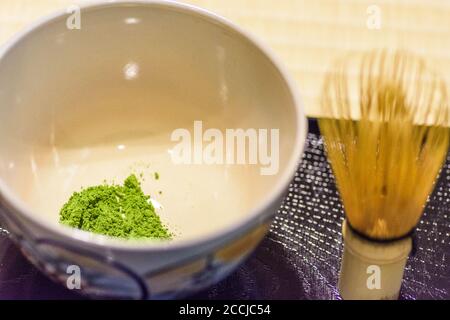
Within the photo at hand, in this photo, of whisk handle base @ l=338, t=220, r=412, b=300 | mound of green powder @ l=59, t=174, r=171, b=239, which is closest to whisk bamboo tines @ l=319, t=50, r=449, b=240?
whisk handle base @ l=338, t=220, r=412, b=300

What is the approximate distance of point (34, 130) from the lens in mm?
732

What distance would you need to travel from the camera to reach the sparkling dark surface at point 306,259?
684mm

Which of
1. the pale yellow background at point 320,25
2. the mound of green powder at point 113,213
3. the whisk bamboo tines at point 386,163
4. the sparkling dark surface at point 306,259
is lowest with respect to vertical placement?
the sparkling dark surface at point 306,259

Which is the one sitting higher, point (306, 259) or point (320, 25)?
point (320, 25)

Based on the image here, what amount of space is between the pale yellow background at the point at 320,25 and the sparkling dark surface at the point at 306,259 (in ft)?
0.46

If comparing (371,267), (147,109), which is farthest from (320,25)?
(371,267)

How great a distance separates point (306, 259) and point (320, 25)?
11.7 inches

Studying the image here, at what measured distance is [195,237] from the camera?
562mm

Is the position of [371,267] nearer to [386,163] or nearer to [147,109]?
[386,163]

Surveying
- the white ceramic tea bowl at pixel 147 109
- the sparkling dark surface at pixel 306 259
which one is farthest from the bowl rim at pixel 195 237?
the sparkling dark surface at pixel 306 259

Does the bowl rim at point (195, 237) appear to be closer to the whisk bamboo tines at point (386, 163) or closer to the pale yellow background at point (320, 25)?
the whisk bamboo tines at point (386, 163)
